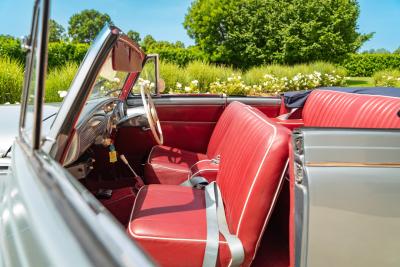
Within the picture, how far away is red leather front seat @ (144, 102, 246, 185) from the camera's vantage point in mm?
2932

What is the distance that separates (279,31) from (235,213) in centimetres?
2470

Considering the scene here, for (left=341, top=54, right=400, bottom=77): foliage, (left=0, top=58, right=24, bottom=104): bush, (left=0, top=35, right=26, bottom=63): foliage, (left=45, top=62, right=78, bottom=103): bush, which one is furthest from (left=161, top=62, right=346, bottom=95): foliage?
(left=341, top=54, right=400, bottom=77): foliage

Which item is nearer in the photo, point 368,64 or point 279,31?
point 279,31

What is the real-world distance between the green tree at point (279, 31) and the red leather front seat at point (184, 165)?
21.7m

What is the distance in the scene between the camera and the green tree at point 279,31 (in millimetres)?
24141

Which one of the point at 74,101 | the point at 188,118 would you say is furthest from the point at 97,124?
the point at 188,118

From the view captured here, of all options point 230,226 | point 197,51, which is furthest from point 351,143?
point 197,51

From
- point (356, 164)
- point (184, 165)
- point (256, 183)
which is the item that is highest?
point (356, 164)

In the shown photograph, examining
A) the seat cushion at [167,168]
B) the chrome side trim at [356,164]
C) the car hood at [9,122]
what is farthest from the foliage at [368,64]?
the chrome side trim at [356,164]

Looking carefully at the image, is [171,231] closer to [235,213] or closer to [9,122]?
[235,213]

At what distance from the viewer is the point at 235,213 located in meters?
1.88

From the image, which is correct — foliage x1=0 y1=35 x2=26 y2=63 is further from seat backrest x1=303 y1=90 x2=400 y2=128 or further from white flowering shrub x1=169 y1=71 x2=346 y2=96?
white flowering shrub x1=169 y1=71 x2=346 y2=96

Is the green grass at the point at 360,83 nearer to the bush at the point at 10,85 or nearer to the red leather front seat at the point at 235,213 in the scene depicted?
the bush at the point at 10,85

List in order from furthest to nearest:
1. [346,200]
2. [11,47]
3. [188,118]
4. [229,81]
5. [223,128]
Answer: [229,81] < [11,47] < [188,118] < [223,128] < [346,200]
